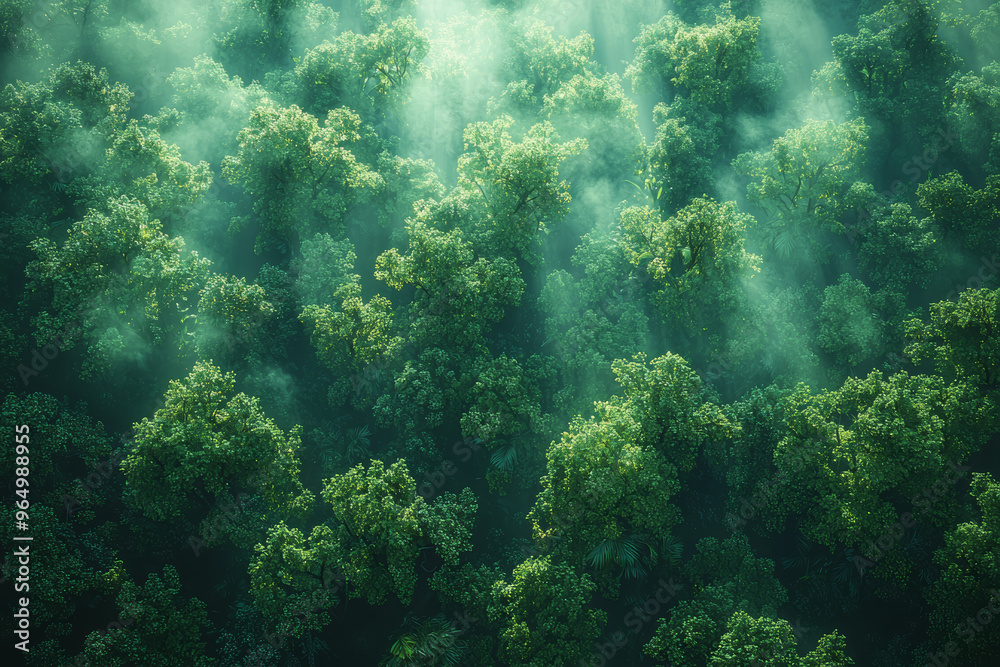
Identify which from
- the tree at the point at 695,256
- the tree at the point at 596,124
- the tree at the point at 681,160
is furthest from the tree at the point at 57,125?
the tree at the point at 681,160

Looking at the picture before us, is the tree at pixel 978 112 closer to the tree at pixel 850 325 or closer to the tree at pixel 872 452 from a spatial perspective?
the tree at pixel 850 325

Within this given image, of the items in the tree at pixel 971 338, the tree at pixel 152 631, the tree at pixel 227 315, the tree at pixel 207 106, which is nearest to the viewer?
the tree at pixel 152 631

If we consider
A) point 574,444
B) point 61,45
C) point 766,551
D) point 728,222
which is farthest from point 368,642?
point 61,45

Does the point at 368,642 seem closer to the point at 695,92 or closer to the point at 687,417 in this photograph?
the point at 687,417

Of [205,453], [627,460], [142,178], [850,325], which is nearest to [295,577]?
[205,453]

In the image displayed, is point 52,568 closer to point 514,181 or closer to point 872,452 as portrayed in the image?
point 514,181
